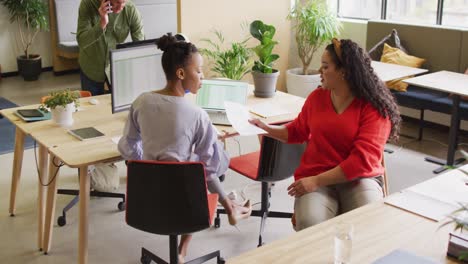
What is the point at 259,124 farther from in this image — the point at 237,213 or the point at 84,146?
the point at 84,146

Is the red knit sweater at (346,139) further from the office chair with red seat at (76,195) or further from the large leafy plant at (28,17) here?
the large leafy plant at (28,17)

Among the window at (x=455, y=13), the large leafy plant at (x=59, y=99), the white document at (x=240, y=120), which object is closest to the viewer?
the white document at (x=240, y=120)

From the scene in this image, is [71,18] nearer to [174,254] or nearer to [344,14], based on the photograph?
[344,14]

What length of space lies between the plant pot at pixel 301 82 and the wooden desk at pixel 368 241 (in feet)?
13.7

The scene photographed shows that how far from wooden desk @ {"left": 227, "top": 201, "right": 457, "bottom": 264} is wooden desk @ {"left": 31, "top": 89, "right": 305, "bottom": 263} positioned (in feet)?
3.75

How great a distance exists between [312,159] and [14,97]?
5169mm

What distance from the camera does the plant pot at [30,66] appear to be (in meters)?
7.75

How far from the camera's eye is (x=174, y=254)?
2.88 m

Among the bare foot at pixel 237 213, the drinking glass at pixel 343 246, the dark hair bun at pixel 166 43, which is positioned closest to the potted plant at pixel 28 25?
the dark hair bun at pixel 166 43

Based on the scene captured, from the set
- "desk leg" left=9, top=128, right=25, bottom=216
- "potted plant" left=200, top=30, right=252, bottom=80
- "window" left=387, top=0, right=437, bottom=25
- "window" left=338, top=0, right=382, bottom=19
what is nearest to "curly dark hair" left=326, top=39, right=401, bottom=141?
"desk leg" left=9, top=128, right=25, bottom=216

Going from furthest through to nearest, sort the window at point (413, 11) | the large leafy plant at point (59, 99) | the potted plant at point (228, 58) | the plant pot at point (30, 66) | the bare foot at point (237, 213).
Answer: the plant pot at point (30, 66)
the window at point (413, 11)
the potted plant at point (228, 58)
the large leafy plant at point (59, 99)
the bare foot at point (237, 213)

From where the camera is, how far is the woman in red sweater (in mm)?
2590

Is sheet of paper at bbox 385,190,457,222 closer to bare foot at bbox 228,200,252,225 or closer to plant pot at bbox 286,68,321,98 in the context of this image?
bare foot at bbox 228,200,252,225

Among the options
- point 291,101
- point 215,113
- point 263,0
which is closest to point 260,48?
point 291,101
